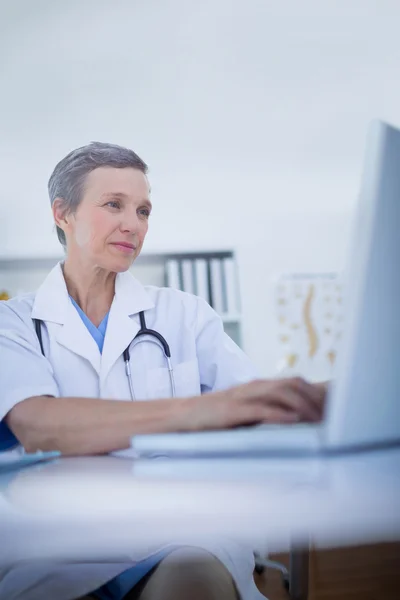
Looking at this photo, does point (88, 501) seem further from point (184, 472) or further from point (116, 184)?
point (116, 184)

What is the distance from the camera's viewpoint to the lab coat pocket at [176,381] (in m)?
1.01

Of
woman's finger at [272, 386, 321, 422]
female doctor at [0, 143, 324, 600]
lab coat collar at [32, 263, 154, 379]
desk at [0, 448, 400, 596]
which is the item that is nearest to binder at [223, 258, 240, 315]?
female doctor at [0, 143, 324, 600]

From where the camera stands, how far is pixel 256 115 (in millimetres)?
2623

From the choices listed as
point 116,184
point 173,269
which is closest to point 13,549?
point 116,184

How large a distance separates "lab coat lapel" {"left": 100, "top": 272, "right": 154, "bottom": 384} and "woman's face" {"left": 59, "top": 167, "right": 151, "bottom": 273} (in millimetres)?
96

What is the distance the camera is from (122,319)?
41.1 inches

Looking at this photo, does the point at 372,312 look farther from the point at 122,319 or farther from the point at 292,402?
the point at 122,319

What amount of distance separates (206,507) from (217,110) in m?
2.43

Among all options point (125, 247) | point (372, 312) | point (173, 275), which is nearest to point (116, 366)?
point (125, 247)

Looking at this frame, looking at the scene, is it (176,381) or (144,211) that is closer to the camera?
(176,381)

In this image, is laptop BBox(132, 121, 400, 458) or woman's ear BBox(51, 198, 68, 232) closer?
laptop BBox(132, 121, 400, 458)

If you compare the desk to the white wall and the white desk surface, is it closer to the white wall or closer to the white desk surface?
the white desk surface

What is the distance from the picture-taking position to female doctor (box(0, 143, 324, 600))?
505 mm

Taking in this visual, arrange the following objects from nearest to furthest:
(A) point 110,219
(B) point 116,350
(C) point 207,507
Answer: (C) point 207,507, (B) point 116,350, (A) point 110,219
